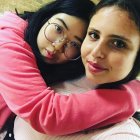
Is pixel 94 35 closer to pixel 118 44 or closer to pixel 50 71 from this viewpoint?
pixel 118 44

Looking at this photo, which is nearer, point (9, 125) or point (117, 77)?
point (117, 77)

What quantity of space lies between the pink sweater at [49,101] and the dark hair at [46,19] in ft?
0.30

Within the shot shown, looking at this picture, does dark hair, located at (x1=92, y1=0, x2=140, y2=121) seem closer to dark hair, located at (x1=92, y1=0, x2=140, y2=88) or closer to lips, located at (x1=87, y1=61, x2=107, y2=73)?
dark hair, located at (x1=92, y1=0, x2=140, y2=88)

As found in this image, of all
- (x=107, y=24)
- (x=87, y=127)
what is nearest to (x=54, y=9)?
(x=107, y=24)

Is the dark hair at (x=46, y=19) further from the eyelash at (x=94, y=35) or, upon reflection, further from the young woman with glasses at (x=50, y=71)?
the eyelash at (x=94, y=35)

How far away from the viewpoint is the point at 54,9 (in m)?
1.14

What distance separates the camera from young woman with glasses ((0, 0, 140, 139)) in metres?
0.91

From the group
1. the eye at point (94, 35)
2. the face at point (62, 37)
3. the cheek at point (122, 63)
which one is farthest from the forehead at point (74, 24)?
the cheek at point (122, 63)

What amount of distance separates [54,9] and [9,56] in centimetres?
27

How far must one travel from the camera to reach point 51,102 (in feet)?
3.03

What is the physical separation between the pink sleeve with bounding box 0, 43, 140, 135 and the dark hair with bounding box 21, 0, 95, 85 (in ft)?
0.41

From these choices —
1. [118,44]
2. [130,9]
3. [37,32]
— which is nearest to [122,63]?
[118,44]

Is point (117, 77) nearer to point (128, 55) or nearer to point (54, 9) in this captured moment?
point (128, 55)

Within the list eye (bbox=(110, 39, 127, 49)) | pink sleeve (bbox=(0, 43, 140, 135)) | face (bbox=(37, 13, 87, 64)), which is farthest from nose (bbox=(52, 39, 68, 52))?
eye (bbox=(110, 39, 127, 49))
